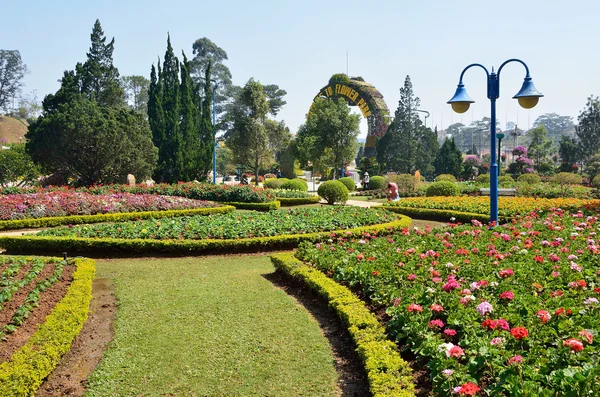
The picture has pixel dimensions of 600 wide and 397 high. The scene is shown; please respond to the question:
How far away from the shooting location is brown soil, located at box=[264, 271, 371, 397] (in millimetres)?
4051

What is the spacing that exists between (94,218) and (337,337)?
975cm

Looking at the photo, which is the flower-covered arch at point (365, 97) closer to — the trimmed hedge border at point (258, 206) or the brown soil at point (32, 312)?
the trimmed hedge border at point (258, 206)

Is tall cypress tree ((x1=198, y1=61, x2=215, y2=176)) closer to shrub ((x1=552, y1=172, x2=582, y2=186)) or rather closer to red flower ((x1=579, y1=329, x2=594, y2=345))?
shrub ((x1=552, y1=172, x2=582, y2=186))

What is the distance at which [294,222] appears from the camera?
1104cm

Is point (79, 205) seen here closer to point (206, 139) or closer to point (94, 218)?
point (94, 218)

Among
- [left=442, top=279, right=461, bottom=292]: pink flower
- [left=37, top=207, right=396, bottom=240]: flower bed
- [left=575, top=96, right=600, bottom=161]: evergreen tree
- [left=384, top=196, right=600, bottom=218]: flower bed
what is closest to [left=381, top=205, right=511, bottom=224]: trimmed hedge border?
[left=384, top=196, right=600, bottom=218]: flower bed

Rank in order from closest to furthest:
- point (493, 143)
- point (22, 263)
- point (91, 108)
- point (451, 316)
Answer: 1. point (451, 316)
2. point (22, 263)
3. point (493, 143)
4. point (91, 108)

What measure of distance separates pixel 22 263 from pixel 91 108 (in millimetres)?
17000

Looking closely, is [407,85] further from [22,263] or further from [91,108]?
[22,263]

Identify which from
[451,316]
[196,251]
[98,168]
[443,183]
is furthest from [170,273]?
[98,168]

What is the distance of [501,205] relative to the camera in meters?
14.6

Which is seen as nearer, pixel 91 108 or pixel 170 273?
pixel 170 273

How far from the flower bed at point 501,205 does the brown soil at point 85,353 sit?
1034 centimetres

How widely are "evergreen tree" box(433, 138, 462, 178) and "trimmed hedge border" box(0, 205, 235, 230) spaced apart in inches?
1084
